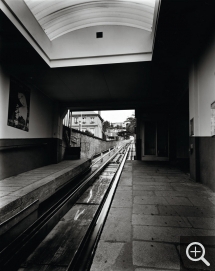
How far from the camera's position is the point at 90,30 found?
15.4 ft

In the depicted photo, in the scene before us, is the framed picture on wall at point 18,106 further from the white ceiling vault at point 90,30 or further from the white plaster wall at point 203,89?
the white plaster wall at point 203,89

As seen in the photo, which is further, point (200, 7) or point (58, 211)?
point (58, 211)

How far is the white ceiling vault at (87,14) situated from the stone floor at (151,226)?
4305mm

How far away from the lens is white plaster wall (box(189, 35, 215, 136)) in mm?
3793

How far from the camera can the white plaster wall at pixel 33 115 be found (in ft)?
14.8

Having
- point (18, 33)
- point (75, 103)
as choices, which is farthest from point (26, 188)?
point (75, 103)

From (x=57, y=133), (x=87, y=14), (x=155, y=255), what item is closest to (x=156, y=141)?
(x=57, y=133)

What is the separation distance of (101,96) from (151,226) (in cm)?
624

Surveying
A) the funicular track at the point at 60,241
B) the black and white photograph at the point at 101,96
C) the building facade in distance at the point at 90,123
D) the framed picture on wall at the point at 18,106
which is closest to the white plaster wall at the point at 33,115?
the black and white photograph at the point at 101,96

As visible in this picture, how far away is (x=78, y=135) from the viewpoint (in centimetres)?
1193

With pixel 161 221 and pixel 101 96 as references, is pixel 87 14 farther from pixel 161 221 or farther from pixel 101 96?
pixel 161 221

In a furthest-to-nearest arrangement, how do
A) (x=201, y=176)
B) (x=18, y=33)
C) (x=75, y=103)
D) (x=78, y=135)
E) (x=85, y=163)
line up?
(x=78, y=135) → (x=75, y=103) → (x=85, y=163) → (x=201, y=176) → (x=18, y=33)

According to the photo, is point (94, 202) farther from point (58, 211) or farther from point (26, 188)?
point (26, 188)

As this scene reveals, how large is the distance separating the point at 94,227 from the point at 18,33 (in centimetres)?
407
